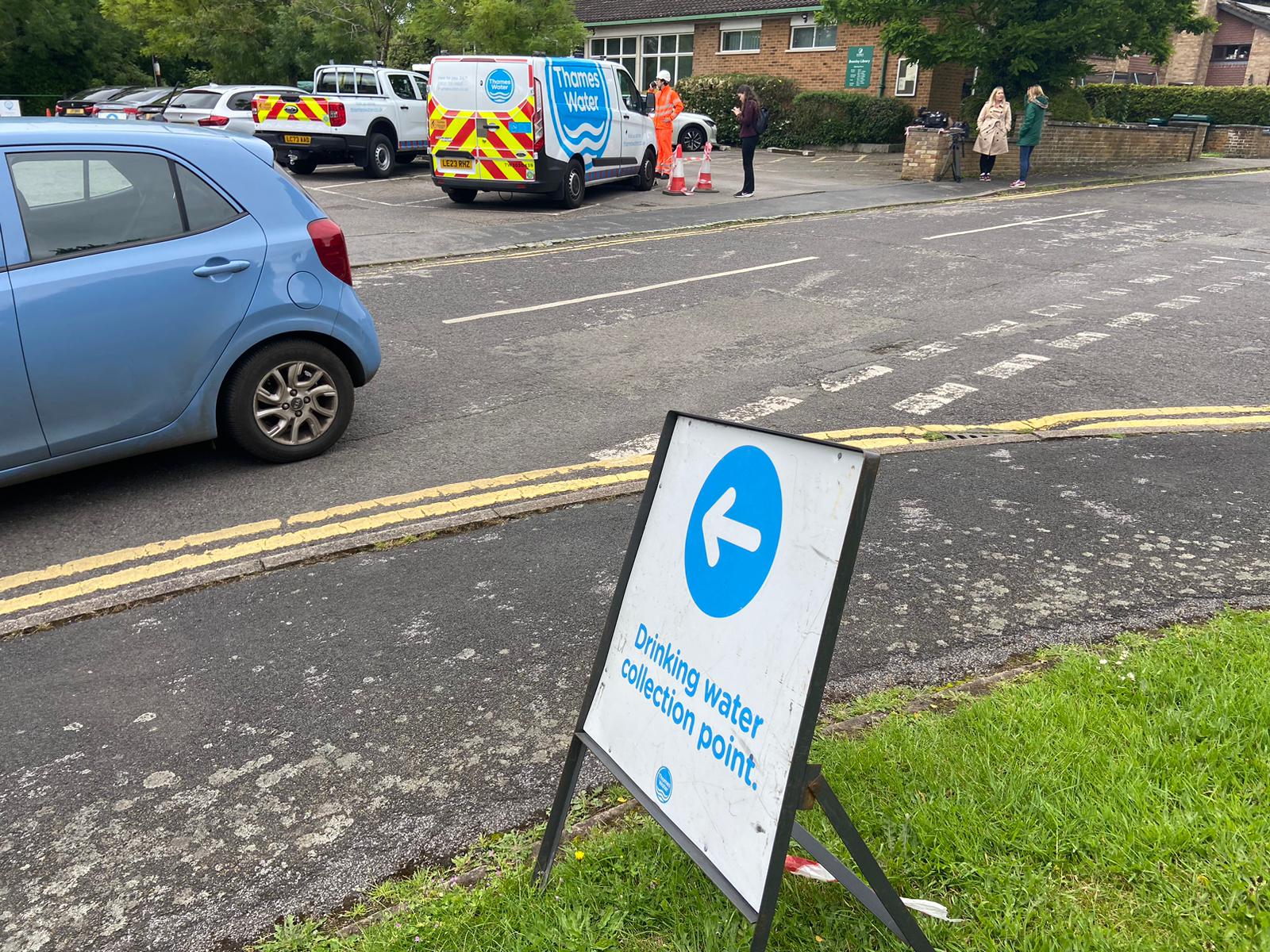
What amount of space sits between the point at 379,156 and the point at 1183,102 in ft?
95.4

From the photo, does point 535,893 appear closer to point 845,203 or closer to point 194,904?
point 194,904

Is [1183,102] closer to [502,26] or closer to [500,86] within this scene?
[502,26]

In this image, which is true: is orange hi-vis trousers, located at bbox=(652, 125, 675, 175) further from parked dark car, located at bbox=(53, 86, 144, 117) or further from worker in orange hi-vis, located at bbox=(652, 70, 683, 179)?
parked dark car, located at bbox=(53, 86, 144, 117)

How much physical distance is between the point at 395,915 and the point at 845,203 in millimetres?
16326

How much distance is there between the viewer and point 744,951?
7.73 feet

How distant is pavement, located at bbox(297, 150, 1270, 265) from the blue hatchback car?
6.38m

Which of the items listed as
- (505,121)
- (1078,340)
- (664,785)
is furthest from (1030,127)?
(664,785)

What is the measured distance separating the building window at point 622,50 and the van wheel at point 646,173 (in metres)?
19.7

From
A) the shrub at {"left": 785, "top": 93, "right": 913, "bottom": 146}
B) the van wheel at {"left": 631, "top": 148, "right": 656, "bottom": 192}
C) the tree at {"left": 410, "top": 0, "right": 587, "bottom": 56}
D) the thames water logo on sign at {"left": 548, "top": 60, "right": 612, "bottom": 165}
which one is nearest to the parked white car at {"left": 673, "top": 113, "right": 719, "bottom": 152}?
the shrub at {"left": 785, "top": 93, "right": 913, "bottom": 146}

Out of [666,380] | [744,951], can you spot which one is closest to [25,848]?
[744,951]

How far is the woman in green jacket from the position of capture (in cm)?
1989

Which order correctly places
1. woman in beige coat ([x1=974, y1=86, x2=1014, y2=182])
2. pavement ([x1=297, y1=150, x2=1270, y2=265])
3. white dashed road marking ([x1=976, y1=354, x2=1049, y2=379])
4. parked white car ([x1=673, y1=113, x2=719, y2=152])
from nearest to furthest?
white dashed road marking ([x1=976, y1=354, x2=1049, y2=379])
pavement ([x1=297, y1=150, x2=1270, y2=265])
woman in beige coat ([x1=974, y1=86, x2=1014, y2=182])
parked white car ([x1=673, y1=113, x2=719, y2=152])

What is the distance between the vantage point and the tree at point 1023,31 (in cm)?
2062

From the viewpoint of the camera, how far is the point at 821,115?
29.9 m
